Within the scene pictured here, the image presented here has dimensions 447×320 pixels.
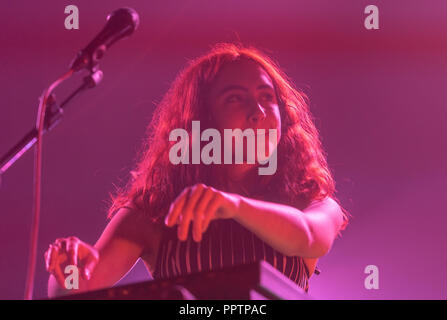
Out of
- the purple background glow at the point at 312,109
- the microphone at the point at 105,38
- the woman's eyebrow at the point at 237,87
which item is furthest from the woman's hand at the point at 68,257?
the purple background glow at the point at 312,109

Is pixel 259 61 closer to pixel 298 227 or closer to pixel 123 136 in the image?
pixel 298 227

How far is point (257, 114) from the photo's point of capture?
1.46m

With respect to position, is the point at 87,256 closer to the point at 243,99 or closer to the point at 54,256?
the point at 54,256

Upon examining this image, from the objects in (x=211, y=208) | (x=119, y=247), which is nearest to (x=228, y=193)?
(x=211, y=208)

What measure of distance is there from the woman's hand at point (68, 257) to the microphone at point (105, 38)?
35 cm

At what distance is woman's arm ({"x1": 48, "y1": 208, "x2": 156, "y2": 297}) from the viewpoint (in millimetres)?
1305

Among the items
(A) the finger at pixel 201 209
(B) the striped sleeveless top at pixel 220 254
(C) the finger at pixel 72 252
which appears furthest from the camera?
(B) the striped sleeveless top at pixel 220 254

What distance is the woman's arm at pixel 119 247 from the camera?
1305mm

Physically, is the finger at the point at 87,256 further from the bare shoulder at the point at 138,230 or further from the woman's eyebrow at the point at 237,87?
the woman's eyebrow at the point at 237,87

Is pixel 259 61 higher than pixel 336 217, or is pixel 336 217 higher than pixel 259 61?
pixel 259 61

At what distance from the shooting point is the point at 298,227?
3.17 feet
